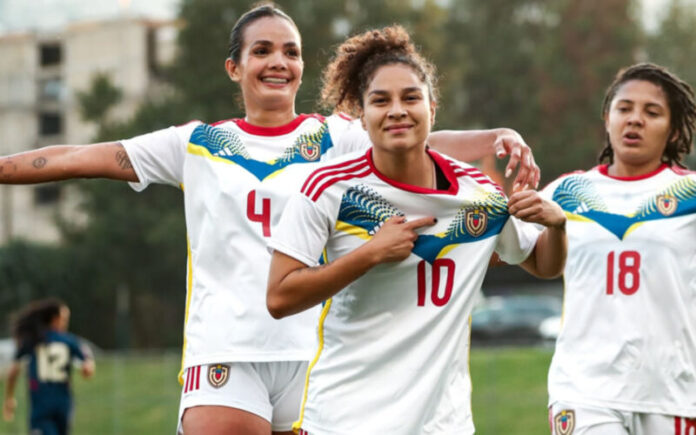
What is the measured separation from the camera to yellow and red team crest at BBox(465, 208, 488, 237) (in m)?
4.23

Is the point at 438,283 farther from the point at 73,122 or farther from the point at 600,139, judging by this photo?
the point at 73,122

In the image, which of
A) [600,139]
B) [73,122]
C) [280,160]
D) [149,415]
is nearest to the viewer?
[280,160]

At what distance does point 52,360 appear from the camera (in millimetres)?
13039

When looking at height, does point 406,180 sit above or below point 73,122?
below

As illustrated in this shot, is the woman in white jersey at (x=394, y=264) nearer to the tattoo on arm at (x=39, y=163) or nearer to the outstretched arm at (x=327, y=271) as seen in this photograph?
the outstretched arm at (x=327, y=271)

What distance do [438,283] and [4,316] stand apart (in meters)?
30.3

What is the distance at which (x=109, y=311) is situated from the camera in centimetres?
3534

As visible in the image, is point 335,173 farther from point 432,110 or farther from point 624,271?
point 624,271

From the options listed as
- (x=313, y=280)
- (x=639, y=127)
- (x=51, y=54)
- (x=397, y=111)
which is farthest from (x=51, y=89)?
(x=313, y=280)

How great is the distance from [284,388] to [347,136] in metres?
1.17

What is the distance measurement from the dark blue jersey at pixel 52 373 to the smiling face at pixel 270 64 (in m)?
8.55

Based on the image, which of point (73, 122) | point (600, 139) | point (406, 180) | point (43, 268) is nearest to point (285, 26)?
point (406, 180)

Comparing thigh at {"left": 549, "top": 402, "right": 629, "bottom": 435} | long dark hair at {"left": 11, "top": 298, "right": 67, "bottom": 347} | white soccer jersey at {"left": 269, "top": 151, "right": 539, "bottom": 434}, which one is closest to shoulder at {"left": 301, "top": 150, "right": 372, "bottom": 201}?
white soccer jersey at {"left": 269, "top": 151, "right": 539, "bottom": 434}

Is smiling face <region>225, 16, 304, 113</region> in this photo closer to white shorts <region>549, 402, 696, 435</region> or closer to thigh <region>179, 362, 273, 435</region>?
thigh <region>179, 362, 273, 435</region>
